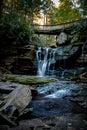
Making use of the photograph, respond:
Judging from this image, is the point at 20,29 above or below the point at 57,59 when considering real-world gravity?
above

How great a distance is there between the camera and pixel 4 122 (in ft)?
15.0

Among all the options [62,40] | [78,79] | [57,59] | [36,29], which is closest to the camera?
[78,79]

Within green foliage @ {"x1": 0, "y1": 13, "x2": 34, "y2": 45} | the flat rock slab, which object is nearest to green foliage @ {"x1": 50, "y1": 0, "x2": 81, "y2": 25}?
green foliage @ {"x1": 0, "y1": 13, "x2": 34, "y2": 45}

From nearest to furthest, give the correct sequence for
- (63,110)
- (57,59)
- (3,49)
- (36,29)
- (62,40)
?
(63,110) → (57,59) → (3,49) → (62,40) → (36,29)

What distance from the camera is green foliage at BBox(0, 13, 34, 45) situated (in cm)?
1908

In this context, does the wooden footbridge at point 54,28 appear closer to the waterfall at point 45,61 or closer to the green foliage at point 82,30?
the green foliage at point 82,30

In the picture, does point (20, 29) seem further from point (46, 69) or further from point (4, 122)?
point (4, 122)

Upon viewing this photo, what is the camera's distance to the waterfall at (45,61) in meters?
20.1

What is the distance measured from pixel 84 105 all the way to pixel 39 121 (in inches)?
108

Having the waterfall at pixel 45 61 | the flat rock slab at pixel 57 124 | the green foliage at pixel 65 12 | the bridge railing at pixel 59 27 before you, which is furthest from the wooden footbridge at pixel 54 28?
the flat rock slab at pixel 57 124

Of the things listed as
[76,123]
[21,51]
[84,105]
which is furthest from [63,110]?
[21,51]

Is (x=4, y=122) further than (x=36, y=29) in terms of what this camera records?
No

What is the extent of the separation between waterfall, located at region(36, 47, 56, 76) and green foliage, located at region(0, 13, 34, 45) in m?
2.26

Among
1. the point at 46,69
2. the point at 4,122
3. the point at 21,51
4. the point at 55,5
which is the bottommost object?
the point at 46,69
